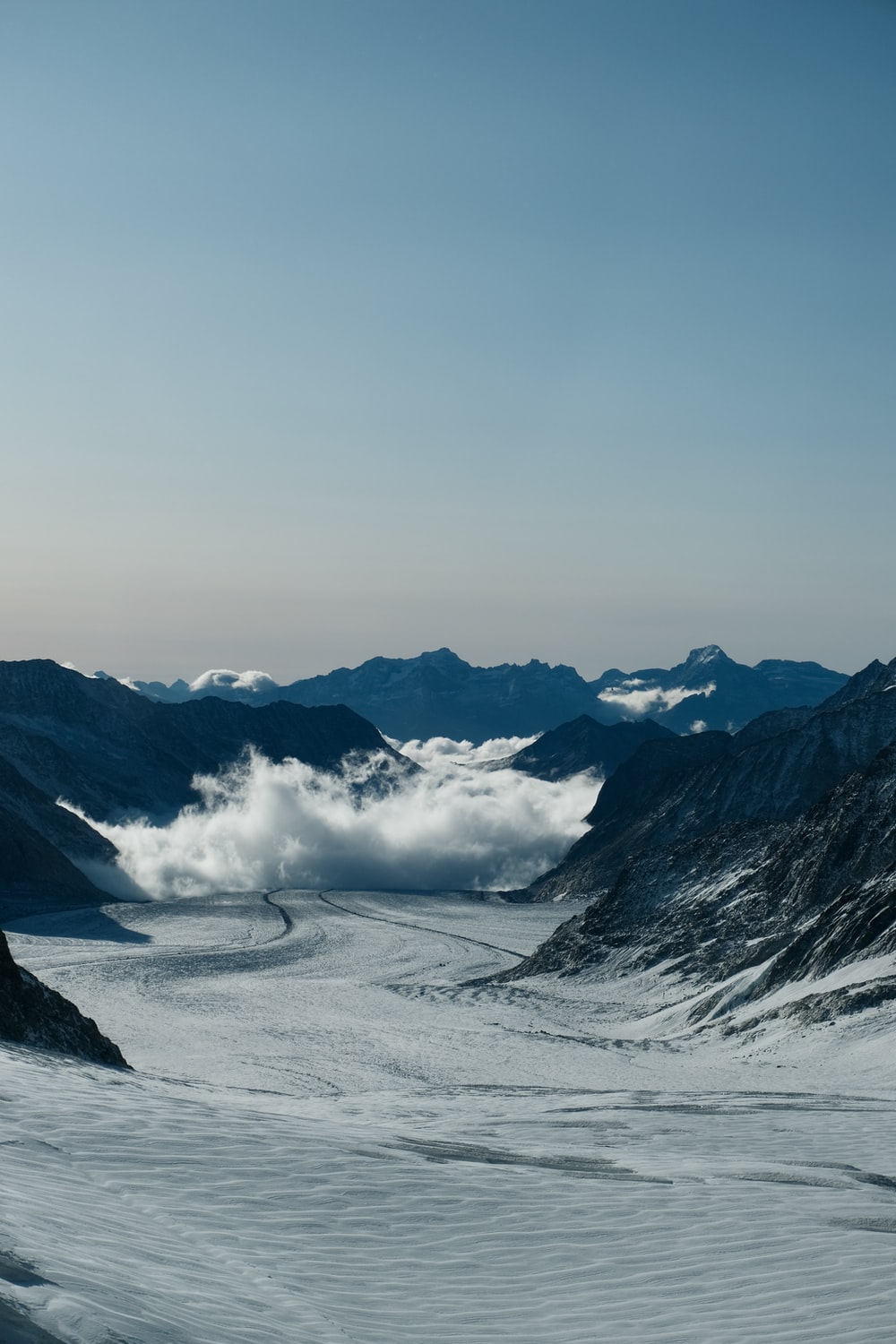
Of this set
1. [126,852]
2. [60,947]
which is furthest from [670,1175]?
[126,852]

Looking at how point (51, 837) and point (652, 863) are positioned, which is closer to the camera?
point (652, 863)

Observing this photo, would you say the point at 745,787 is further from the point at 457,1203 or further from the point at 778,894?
the point at 457,1203

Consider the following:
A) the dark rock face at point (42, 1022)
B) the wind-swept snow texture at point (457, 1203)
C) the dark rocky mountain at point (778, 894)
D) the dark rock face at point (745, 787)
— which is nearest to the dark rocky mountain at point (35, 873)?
the dark rock face at point (745, 787)

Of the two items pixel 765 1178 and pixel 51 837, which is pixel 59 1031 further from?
pixel 51 837

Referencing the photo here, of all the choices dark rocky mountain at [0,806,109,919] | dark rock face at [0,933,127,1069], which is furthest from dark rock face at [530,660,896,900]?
dark rock face at [0,933,127,1069]

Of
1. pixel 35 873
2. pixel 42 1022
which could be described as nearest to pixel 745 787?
pixel 35 873
